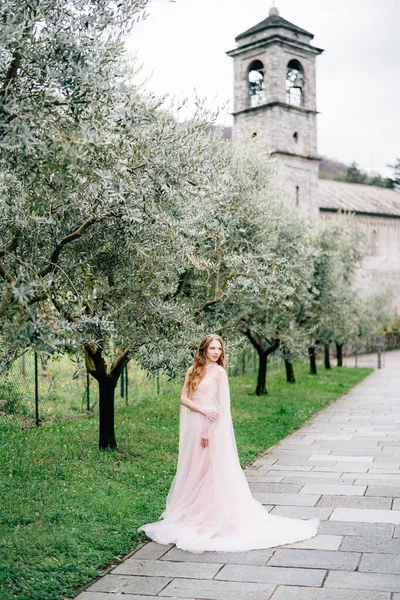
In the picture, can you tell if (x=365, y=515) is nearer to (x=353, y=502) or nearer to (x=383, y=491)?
(x=353, y=502)

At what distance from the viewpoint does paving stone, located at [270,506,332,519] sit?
8.20m

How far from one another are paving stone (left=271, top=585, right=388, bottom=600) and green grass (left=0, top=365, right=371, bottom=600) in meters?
1.58

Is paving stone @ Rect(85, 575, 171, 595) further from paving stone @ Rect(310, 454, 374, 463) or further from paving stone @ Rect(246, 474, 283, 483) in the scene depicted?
paving stone @ Rect(310, 454, 374, 463)

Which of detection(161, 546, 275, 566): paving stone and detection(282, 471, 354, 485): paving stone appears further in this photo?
detection(282, 471, 354, 485): paving stone

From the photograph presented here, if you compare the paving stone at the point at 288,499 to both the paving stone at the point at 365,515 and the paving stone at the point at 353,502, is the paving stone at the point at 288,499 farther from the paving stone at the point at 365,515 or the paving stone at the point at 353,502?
the paving stone at the point at 365,515

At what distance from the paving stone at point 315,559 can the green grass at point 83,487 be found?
141cm

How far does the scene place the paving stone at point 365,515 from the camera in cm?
797

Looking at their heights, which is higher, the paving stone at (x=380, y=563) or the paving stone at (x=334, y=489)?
the paving stone at (x=380, y=563)

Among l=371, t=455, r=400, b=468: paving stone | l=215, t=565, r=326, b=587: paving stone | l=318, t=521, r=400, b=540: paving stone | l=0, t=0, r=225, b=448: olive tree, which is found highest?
l=0, t=0, r=225, b=448: olive tree

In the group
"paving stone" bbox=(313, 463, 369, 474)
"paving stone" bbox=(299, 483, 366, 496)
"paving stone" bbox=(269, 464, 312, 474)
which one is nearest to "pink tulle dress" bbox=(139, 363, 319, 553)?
"paving stone" bbox=(299, 483, 366, 496)

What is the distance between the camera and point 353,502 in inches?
348

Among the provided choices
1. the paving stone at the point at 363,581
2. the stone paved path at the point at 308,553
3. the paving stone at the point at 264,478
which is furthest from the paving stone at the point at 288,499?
the paving stone at the point at 363,581

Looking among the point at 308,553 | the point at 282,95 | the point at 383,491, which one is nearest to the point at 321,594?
the point at 308,553

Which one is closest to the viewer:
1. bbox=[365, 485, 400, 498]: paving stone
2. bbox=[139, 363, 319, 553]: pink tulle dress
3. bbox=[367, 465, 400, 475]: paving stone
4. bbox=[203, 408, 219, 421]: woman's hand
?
bbox=[139, 363, 319, 553]: pink tulle dress
